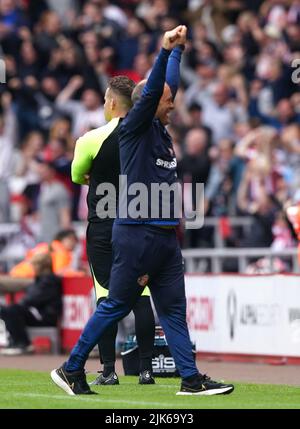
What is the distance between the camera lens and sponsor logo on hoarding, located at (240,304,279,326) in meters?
15.1

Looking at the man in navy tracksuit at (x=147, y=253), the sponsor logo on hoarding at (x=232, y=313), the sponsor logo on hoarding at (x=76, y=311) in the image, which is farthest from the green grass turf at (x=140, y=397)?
the sponsor logo on hoarding at (x=76, y=311)

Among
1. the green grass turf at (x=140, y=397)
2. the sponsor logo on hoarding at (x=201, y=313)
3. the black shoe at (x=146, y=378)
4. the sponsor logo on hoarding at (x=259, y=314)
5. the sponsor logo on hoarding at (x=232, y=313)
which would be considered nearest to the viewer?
the green grass turf at (x=140, y=397)

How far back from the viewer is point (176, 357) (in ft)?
32.7

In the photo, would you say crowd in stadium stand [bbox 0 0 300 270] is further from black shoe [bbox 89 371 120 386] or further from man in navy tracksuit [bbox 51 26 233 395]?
man in navy tracksuit [bbox 51 26 233 395]

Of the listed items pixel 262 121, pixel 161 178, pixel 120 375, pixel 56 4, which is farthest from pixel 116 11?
pixel 161 178

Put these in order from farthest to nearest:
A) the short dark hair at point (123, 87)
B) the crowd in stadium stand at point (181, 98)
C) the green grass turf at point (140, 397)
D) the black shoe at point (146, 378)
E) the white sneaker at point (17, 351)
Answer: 1. the crowd in stadium stand at point (181, 98)
2. the white sneaker at point (17, 351)
3. the black shoe at point (146, 378)
4. the short dark hair at point (123, 87)
5. the green grass turf at point (140, 397)

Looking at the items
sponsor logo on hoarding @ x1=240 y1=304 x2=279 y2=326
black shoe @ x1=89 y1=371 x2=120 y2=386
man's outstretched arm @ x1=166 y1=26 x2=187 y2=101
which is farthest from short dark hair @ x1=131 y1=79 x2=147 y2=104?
sponsor logo on hoarding @ x1=240 y1=304 x2=279 y2=326

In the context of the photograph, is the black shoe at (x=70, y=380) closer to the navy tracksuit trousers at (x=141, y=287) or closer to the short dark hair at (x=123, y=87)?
the navy tracksuit trousers at (x=141, y=287)

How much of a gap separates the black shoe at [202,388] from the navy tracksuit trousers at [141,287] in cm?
9

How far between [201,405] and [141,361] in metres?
2.17

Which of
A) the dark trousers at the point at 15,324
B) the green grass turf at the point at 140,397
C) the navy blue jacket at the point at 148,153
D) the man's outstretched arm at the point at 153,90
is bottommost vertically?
the green grass turf at the point at 140,397

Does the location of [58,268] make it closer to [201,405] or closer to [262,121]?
[262,121]

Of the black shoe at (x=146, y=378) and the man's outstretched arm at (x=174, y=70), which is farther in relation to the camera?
the black shoe at (x=146, y=378)

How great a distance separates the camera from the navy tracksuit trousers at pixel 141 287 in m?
9.88
